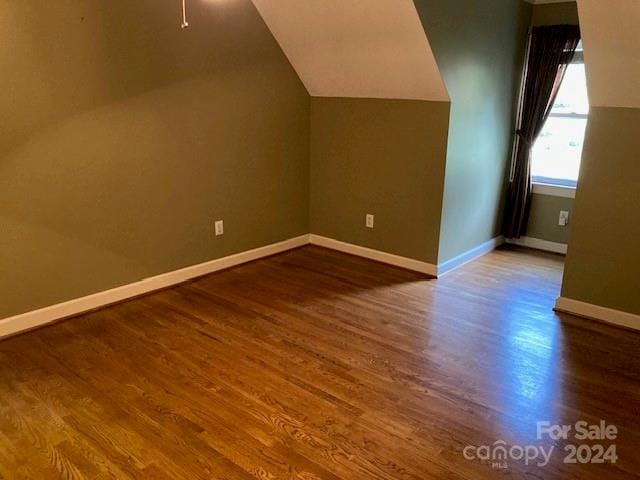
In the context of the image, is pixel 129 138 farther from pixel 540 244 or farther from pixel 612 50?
pixel 540 244

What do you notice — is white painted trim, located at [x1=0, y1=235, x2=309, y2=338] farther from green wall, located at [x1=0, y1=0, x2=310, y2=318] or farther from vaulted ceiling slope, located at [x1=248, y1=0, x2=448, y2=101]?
vaulted ceiling slope, located at [x1=248, y1=0, x2=448, y2=101]

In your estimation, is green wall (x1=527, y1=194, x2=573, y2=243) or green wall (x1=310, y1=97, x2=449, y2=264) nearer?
green wall (x1=310, y1=97, x2=449, y2=264)

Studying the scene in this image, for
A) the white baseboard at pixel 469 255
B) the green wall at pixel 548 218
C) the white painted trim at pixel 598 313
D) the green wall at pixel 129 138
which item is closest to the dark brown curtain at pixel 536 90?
the green wall at pixel 548 218

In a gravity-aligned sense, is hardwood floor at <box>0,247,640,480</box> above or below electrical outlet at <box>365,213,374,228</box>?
below

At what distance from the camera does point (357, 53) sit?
12.1ft

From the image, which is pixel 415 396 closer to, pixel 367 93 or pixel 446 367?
pixel 446 367

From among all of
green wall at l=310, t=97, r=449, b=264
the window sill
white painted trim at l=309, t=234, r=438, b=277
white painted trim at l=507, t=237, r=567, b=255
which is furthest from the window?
white painted trim at l=309, t=234, r=438, b=277

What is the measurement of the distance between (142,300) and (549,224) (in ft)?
11.9

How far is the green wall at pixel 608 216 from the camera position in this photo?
3031 mm

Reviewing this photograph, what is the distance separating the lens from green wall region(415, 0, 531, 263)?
351cm

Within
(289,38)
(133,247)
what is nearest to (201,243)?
(133,247)

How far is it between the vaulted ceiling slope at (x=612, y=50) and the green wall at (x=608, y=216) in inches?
4.3

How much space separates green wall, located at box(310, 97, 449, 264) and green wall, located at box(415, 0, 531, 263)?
12cm

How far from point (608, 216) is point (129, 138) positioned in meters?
3.07
